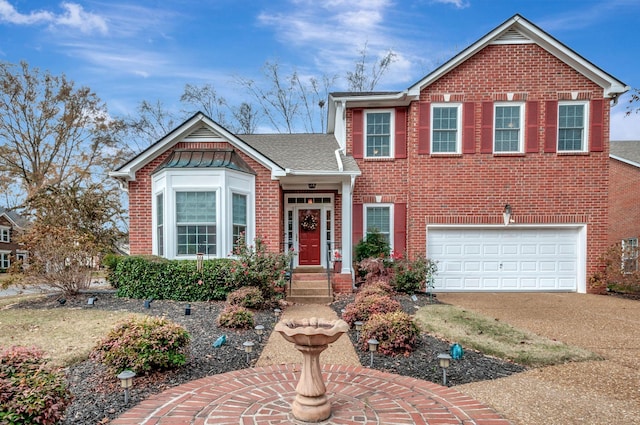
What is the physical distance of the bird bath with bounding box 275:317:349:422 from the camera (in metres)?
3.35

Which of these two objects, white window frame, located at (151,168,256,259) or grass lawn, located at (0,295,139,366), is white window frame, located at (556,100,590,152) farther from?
grass lawn, located at (0,295,139,366)

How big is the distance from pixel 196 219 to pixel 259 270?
2.56 meters

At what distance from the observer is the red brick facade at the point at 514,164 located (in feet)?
38.5

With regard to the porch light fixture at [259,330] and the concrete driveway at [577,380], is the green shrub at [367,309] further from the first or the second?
the concrete driveway at [577,380]

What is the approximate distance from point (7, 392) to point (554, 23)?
1840 centimetres

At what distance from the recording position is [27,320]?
7.75 meters

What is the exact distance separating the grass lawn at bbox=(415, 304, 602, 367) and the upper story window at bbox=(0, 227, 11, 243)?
128ft

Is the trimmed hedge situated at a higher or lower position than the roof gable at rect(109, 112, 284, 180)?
lower

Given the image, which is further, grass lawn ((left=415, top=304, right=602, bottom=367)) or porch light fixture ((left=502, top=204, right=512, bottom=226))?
porch light fixture ((left=502, top=204, right=512, bottom=226))

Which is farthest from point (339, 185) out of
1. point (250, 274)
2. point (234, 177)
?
point (250, 274)

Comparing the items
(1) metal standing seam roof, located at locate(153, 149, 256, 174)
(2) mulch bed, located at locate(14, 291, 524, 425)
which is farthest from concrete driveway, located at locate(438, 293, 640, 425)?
(1) metal standing seam roof, located at locate(153, 149, 256, 174)

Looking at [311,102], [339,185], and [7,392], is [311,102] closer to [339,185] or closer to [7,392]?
[339,185]

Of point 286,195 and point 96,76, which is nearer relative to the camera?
point 286,195

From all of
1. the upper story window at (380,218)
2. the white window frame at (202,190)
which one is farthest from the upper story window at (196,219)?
the upper story window at (380,218)
